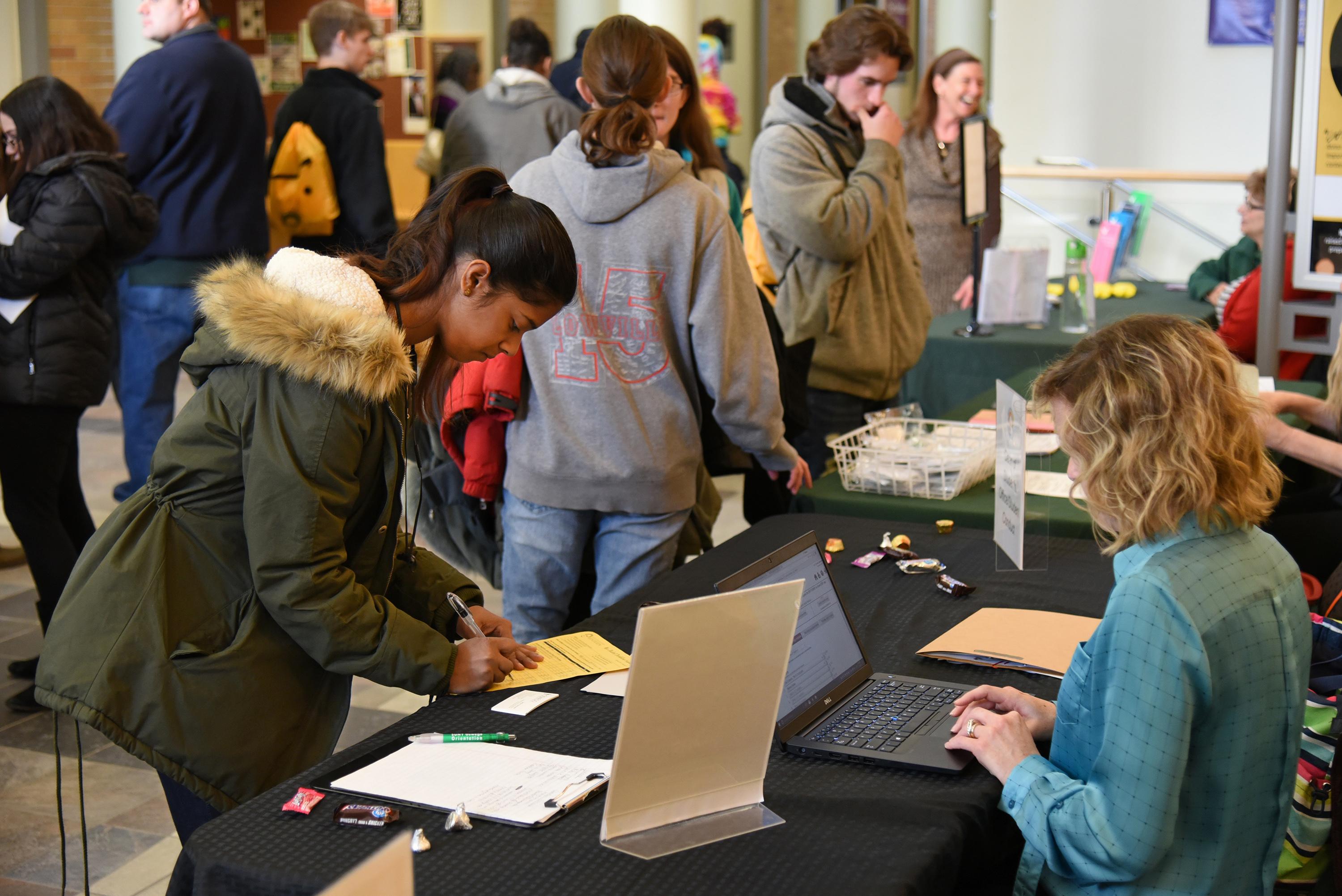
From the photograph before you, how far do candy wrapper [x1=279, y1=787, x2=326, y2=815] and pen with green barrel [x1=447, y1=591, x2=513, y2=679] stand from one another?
0.41m

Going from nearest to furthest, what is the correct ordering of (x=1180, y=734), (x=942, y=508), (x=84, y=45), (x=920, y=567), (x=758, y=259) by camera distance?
(x=1180, y=734)
(x=920, y=567)
(x=942, y=508)
(x=758, y=259)
(x=84, y=45)

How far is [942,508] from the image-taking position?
8.05 feet

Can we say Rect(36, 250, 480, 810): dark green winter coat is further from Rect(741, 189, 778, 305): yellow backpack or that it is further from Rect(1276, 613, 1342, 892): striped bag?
Rect(741, 189, 778, 305): yellow backpack

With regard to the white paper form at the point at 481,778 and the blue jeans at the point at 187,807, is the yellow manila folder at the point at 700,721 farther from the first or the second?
the blue jeans at the point at 187,807

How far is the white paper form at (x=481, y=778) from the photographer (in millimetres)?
1288

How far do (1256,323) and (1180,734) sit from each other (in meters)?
3.25

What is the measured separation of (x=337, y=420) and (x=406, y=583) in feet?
1.27

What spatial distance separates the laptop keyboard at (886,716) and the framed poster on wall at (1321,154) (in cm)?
270

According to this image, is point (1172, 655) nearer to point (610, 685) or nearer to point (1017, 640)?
point (1017, 640)

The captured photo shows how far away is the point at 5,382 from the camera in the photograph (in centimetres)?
292

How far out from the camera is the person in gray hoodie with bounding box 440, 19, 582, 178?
15.2ft

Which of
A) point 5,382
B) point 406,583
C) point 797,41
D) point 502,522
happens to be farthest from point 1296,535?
point 797,41

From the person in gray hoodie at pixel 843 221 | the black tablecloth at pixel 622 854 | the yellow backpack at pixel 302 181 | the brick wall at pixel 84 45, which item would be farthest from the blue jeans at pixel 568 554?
the brick wall at pixel 84 45

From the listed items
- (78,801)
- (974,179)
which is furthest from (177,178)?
(974,179)
